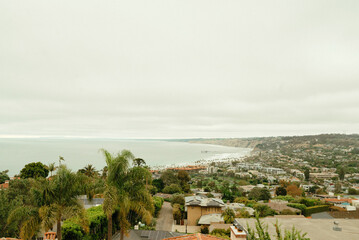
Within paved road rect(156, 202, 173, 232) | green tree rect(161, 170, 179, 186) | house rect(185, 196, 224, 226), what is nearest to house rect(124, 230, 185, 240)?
paved road rect(156, 202, 173, 232)

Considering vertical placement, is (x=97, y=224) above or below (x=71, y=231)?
below

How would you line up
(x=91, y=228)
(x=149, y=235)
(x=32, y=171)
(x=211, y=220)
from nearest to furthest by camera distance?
(x=91, y=228)
(x=149, y=235)
(x=211, y=220)
(x=32, y=171)

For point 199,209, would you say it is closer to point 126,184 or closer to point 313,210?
point 313,210

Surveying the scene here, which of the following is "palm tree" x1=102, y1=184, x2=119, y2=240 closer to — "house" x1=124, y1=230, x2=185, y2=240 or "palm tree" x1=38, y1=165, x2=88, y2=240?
"palm tree" x1=38, y1=165, x2=88, y2=240

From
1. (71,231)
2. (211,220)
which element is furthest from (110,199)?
(211,220)

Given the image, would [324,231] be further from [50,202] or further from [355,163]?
[355,163]

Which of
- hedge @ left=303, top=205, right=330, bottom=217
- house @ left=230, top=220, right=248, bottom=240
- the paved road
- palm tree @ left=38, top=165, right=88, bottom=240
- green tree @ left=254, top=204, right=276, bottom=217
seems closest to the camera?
house @ left=230, top=220, right=248, bottom=240

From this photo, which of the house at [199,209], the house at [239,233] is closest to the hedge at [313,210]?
the house at [199,209]
